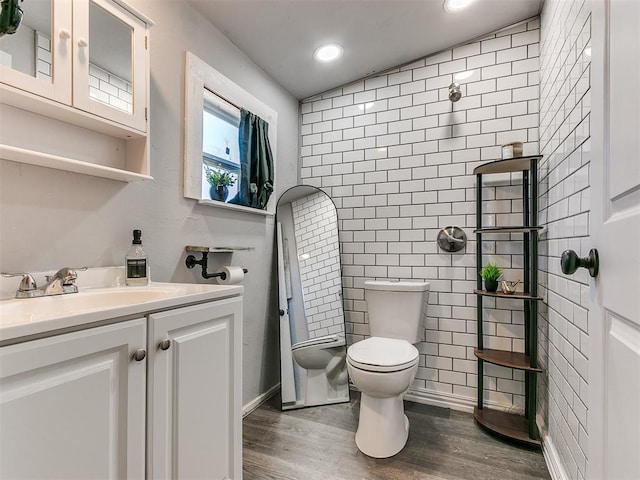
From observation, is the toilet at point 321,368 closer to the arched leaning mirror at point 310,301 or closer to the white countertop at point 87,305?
the arched leaning mirror at point 310,301

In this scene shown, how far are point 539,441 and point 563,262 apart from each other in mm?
1610

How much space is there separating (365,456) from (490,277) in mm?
1231

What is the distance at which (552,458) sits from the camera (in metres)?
1.62

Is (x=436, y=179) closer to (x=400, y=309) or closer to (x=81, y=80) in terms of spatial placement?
(x=400, y=309)

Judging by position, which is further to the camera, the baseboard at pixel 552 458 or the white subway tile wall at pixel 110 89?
the baseboard at pixel 552 458

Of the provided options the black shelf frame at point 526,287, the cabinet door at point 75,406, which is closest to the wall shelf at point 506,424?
the black shelf frame at point 526,287

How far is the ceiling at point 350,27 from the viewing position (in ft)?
6.13

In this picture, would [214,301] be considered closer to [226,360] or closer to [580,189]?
[226,360]

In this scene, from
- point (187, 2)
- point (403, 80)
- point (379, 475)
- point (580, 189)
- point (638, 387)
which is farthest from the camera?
point (403, 80)

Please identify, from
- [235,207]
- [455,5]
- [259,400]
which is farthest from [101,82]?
[259,400]

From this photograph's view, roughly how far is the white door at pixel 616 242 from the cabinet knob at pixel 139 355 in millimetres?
1056

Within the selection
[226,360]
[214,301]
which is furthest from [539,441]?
[214,301]

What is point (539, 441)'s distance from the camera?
5.91ft

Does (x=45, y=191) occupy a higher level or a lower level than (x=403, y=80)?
lower
